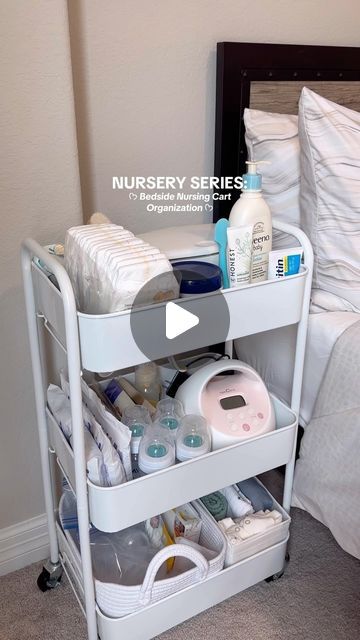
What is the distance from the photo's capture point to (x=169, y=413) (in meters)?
1.07

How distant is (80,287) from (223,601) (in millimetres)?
761

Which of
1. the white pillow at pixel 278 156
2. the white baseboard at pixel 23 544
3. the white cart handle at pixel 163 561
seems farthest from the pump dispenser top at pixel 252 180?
the white baseboard at pixel 23 544

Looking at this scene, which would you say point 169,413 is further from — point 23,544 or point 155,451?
point 23,544

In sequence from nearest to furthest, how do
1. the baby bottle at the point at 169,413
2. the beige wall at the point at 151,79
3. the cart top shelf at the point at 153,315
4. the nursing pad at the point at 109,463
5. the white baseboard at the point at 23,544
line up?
1. the cart top shelf at the point at 153,315
2. the nursing pad at the point at 109,463
3. the baby bottle at the point at 169,413
4. the beige wall at the point at 151,79
5. the white baseboard at the point at 23,544

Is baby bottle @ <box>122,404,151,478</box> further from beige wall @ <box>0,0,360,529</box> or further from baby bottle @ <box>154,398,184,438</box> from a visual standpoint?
beige wall @ <box>0,0,360,529</box>

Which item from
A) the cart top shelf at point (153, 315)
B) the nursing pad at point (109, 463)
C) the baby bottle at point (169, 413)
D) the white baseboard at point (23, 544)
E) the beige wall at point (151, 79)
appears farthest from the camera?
the white baseboard at point (23, 544)

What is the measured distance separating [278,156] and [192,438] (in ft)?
2.20

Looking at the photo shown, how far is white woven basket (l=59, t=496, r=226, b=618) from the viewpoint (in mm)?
952

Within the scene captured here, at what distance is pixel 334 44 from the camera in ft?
4.84

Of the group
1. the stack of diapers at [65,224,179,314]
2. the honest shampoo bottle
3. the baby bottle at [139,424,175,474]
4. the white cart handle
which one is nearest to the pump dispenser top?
the honest shampoo bottle

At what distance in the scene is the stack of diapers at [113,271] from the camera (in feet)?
2.62

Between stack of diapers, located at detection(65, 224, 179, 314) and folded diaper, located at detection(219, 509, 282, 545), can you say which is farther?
folded diaper, located at detection(219, 509, 282, 545)

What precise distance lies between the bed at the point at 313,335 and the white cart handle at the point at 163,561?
33 centimetres
